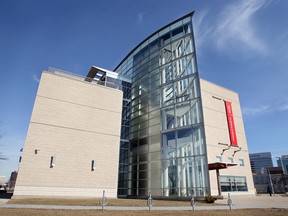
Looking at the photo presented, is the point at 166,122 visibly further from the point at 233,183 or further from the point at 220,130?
the point at 233,183

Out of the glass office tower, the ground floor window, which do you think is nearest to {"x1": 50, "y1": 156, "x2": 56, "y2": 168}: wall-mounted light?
the glass office tower

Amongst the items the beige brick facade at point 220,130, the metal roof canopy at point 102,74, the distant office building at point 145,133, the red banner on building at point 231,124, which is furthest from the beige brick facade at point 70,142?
the red banner on building at point 231,124

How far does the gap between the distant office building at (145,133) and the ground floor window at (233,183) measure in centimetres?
12

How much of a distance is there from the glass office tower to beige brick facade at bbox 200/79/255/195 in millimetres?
3780

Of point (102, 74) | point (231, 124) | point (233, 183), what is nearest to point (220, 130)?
point (231, 124)

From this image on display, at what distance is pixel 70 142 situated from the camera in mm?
21859

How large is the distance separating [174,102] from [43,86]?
50.1ft

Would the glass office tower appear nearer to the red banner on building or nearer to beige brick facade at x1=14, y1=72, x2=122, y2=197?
beige brick facade at x1=14, y1=72, x2=122, y2=197

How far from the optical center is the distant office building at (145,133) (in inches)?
811

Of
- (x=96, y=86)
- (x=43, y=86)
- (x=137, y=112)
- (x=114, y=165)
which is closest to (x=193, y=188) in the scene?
(x=114, y=165)

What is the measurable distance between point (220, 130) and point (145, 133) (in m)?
Answer: 10.2

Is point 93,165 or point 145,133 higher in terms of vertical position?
point 145,133

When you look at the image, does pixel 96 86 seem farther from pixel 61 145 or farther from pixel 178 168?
pixel 178 168

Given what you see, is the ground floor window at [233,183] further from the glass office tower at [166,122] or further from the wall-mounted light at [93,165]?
the wall-mounted light at [93,165]
